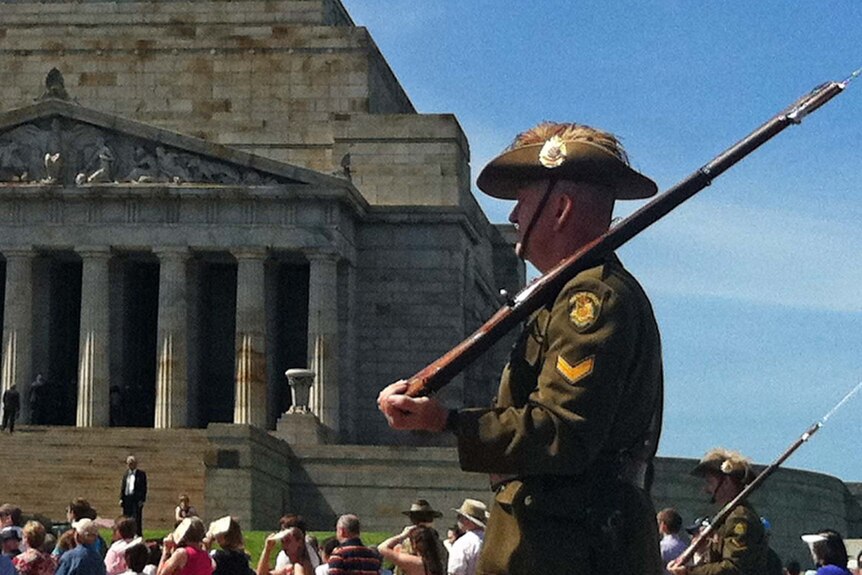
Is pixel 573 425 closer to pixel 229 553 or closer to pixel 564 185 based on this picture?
pixel 564 185

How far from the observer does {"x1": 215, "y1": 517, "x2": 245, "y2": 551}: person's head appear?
15.9 meters

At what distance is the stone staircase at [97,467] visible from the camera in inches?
1889

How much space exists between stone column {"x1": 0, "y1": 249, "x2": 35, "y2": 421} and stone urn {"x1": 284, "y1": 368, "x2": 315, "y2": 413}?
8821 mm

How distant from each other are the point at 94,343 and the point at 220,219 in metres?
5.11

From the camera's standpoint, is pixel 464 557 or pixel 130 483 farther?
pixel 130 483

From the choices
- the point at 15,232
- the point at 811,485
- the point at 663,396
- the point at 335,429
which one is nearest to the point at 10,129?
the point at 15,232

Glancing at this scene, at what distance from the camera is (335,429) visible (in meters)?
59.9

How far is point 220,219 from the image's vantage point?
6006 cm

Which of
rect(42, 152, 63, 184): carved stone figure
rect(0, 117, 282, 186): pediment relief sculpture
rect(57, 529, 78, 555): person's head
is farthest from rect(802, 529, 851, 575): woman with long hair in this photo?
rect(42, 152, 63, 184): carved stone figure

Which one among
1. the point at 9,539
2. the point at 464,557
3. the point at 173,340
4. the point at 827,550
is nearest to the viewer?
the point at 827,550

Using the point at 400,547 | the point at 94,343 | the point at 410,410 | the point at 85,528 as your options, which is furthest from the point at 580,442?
the point at 94,343

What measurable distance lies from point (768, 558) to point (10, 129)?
5103cm

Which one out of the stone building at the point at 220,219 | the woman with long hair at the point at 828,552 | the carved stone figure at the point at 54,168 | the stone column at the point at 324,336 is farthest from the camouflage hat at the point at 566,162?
the carved stone figure at the point at 54,168

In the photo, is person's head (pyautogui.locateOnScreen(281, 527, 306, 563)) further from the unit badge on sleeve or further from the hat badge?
the unit badge on sleeve
